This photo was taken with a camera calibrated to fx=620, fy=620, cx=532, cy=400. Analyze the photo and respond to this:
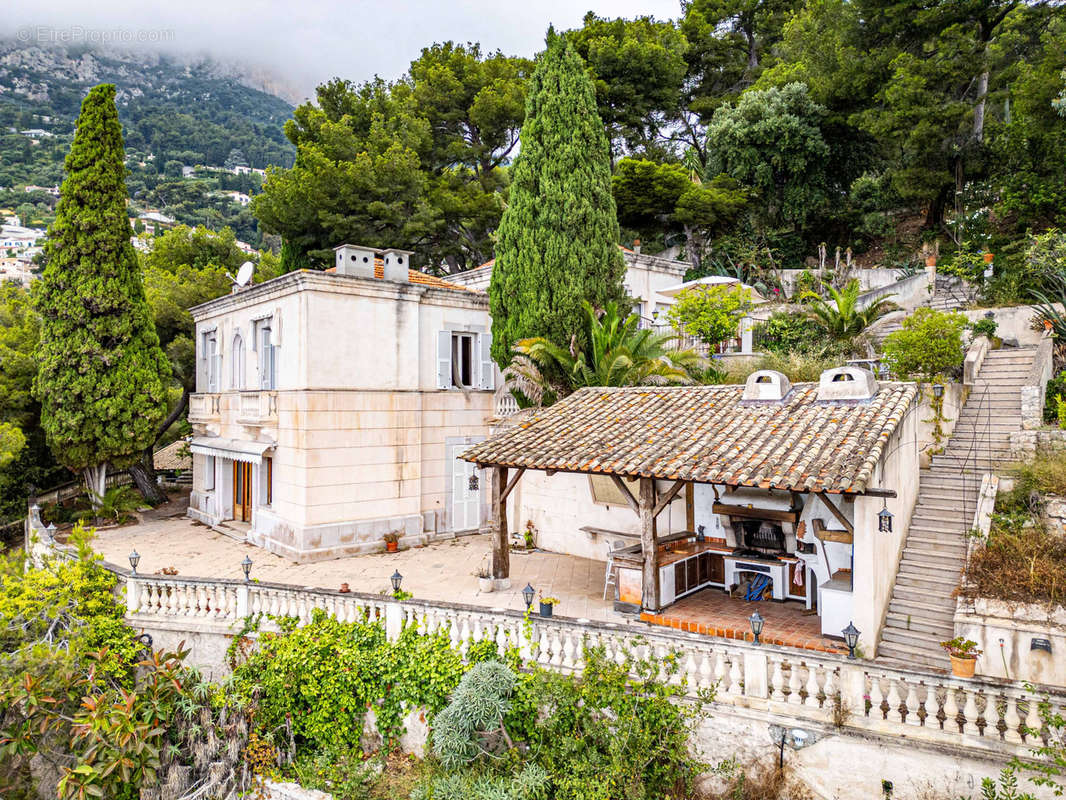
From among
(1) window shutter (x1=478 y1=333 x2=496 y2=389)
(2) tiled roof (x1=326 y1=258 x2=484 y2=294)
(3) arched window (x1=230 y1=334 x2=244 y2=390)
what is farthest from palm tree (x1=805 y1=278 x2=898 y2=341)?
(3) arched window (x1=230 y1=334 x2=244 y2=390)

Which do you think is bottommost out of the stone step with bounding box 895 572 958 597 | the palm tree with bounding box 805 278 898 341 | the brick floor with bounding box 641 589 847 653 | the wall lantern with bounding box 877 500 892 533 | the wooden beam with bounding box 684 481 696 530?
the brick floor with bounding box 641 589 847 653

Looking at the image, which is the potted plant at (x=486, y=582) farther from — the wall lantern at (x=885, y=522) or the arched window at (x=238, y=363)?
the arched window at (x=238, y=363)

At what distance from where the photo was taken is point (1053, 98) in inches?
934

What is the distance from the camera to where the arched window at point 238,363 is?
2020 cm

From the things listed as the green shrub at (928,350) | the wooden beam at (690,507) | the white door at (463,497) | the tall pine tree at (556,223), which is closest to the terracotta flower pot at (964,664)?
the wooden beam at (690,507)

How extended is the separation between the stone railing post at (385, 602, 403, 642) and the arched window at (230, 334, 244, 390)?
41.9 ft

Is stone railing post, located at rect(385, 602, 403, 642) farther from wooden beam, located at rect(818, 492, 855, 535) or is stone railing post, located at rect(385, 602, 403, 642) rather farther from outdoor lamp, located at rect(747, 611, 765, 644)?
wooden beam, located at rect(818, 492, 855, 535)

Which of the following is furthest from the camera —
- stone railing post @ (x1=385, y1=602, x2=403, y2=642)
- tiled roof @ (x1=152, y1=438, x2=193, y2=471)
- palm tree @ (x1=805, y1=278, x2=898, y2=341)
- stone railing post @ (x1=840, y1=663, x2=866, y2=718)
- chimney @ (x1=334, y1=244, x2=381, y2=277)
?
tiled roof @ (x1=152, y1=438, x2=193, y2=471)

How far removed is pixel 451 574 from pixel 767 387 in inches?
323

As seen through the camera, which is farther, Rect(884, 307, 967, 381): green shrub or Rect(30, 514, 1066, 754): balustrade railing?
Rect(884, 307, 967, 381): green shrub

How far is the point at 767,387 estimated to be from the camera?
1183cm

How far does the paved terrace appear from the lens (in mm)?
10719

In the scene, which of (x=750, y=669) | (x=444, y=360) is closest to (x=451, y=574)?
(x=444, y=360)

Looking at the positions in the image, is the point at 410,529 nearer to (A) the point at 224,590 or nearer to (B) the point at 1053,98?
(A) the point at 224,590
